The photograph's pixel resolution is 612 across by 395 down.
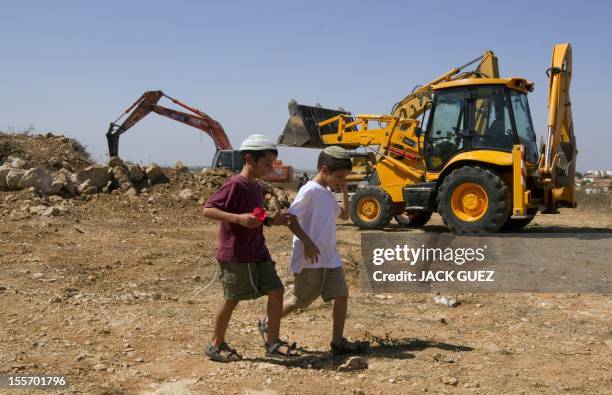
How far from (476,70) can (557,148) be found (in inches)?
106

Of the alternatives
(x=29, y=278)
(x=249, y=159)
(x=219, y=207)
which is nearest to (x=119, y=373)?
(x=219, y=207)

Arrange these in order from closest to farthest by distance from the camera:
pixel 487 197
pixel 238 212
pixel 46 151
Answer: pixel 238 212 < pixel 487 197 < pixel 46 151

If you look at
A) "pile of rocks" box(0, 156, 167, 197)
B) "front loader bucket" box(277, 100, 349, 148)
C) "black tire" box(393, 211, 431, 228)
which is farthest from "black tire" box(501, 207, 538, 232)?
"pile of rocks" box(0, 156, 167, 197)

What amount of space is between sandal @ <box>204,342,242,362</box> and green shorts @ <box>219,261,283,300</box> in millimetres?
345

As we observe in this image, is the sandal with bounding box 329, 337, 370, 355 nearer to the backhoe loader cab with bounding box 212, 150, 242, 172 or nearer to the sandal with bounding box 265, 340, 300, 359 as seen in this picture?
the sandal with bounding box 265, 340, 300, 359

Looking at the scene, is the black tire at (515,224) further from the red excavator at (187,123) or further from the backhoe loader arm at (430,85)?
the red excavator at (187,123)

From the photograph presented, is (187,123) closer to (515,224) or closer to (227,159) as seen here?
(227,159)

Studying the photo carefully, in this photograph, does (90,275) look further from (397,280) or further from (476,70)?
(476,70)

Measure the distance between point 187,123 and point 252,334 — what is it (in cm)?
1821

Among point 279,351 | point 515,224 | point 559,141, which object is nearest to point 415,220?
point 515,224

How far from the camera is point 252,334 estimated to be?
187 inches

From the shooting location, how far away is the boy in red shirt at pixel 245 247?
3855mm

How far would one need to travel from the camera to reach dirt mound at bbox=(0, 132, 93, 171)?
15.2 meters

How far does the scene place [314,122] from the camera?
13.8 m
